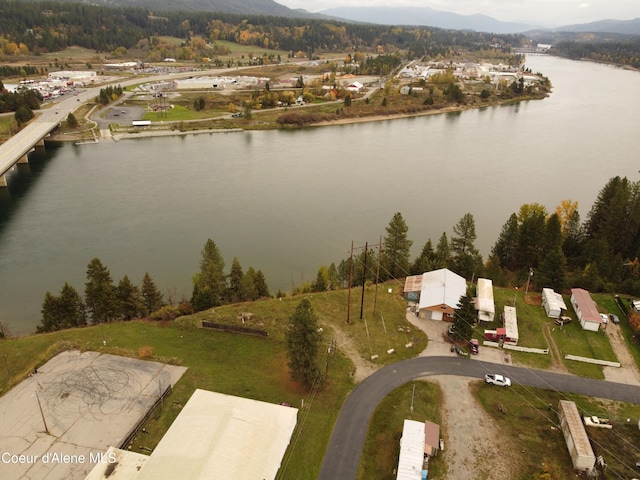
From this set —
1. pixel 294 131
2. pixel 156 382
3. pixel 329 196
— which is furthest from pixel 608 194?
pixel 294 131

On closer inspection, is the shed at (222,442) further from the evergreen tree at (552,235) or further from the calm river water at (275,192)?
the evergreen tree at (552,235)

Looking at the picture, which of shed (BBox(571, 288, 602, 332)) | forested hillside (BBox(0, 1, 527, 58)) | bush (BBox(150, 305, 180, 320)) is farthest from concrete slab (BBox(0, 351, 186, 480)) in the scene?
forested hillside (BBox(0, 1, 527, 58))

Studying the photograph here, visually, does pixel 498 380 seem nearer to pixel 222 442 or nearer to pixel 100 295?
pixel 222 442

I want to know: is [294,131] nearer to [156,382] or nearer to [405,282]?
[405,282]

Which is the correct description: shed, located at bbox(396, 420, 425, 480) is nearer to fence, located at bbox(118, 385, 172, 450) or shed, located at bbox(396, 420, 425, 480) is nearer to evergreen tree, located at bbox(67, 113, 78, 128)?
fence, located at bbox(118, 385, 172, 450)

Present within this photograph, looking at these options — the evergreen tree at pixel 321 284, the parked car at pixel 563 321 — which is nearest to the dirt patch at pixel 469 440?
the parked car at pixel 563 321

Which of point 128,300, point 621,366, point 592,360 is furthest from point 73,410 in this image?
point 621,366
